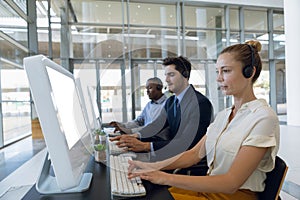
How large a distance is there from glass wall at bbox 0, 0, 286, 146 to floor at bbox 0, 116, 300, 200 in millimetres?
1768

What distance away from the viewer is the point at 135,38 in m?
7.76

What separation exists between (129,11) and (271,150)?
24.3 ft

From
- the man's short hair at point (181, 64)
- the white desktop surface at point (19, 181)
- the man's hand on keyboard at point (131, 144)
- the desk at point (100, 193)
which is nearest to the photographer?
the desk at point (100, 193)

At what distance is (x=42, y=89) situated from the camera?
0.73 metres

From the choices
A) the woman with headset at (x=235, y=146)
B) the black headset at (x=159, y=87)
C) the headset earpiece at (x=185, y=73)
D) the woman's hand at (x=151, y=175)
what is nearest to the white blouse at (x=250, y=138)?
the woman with headset at (x=235, y=146)

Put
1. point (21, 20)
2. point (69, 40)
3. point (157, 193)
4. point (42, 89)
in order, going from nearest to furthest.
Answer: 1. point (42, 89)
2. point (157, 193)
3. point (21, 20)
4. point (69, 40)

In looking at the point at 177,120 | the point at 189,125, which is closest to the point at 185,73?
the point at 177,120

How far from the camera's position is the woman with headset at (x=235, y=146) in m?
0.92

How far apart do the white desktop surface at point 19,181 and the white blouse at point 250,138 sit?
1476 mm

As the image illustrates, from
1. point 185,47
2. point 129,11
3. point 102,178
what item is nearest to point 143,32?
point 129,11

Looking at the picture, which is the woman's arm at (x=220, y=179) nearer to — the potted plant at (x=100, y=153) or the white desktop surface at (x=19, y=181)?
the potted plant at (x=100, y=153)

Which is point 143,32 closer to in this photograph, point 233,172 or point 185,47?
point 185,47

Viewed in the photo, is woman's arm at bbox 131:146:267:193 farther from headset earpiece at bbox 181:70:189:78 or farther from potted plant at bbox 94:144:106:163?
headset earpiece at bbox 181:70:189:78

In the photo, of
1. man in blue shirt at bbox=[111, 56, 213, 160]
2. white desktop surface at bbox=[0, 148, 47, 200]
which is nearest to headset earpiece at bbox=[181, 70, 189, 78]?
man in blue shirt at bbox=[111, 56, 213, 160]
